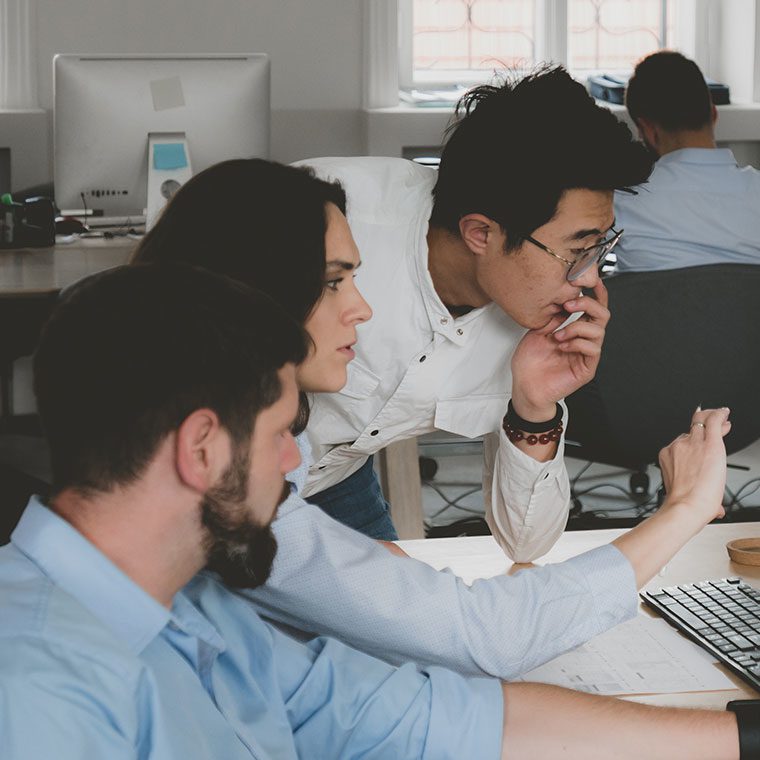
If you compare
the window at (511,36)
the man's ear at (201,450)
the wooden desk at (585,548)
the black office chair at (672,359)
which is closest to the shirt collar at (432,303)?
the wooden desk at (585,548)

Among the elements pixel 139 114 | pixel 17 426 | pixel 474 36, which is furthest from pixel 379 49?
pixel 17 426

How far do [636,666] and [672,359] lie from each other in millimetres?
1706

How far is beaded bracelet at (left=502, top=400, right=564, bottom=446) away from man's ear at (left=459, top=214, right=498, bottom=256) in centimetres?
24

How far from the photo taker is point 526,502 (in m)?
1.75

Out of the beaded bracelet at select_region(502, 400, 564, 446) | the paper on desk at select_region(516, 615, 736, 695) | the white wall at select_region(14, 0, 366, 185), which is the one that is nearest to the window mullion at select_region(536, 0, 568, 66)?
the white wall at select_region(14, 0, 366, 185)

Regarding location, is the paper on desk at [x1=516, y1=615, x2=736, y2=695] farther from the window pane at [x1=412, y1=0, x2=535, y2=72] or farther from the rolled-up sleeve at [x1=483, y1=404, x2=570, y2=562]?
the window pane at [x1=412, y1=0, x2=535, y2=72]

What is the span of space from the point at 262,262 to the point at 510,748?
1.85ft

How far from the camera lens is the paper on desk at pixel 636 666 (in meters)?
1.30

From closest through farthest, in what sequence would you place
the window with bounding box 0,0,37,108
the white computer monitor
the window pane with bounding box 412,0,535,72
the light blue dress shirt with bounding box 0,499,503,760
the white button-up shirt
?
the light blue dress shirt with bounding box 0,499,503,760 → the white button-up shirt → the white computer monitor → the window with bounding box 0,0,37,108 → the window pane with bounding box 412,0,535,72

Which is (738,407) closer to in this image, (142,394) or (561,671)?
(561,671)

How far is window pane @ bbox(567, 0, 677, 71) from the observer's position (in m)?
5.45

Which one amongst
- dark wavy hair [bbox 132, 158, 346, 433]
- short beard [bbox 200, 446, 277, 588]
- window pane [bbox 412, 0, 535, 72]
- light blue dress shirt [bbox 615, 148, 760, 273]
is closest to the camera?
short beard [bbox 200, 446, 277, 588]

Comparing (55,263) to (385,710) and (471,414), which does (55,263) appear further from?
(385,710)

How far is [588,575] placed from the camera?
4.33 feet
